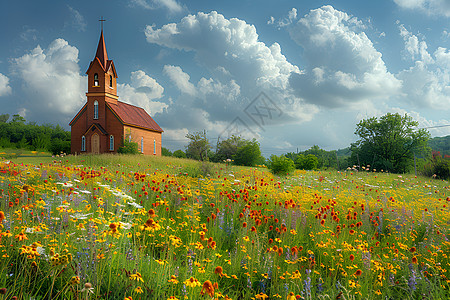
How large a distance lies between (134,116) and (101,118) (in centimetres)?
483

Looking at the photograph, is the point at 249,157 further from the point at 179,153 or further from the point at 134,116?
Result: the point at 179,153

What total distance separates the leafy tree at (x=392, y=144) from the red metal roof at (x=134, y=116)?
30.9 meters

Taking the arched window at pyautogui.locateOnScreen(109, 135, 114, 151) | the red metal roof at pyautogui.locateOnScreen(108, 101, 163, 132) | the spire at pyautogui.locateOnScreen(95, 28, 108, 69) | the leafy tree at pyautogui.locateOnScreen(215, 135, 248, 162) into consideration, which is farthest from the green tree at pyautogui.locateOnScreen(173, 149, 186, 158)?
the spire at pyautogui.locateOnScreen(95, 28, 108, 69)

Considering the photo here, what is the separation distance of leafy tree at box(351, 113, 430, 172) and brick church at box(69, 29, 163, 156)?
33.1 metres

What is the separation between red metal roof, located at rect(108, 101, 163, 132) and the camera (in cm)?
3176

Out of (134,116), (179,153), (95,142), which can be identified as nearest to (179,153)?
(179,153)

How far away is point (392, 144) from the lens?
3869cm

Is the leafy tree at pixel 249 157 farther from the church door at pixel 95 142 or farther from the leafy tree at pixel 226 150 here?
the church door at pixel 95 142

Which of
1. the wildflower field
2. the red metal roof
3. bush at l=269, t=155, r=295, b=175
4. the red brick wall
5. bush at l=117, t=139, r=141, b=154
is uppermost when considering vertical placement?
the red metal roof

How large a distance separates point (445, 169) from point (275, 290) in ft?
78.7

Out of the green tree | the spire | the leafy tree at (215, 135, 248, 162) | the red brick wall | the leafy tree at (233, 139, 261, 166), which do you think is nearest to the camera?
the spire

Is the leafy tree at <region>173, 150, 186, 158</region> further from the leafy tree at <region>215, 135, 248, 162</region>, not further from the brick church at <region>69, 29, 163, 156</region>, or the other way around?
the brick church at <region>69, 29, 163, 156</region>

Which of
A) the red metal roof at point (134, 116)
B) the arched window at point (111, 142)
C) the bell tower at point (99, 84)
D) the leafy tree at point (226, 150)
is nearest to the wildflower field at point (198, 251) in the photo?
the arched window at point (111, 142)

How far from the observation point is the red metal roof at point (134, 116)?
31.8 m
